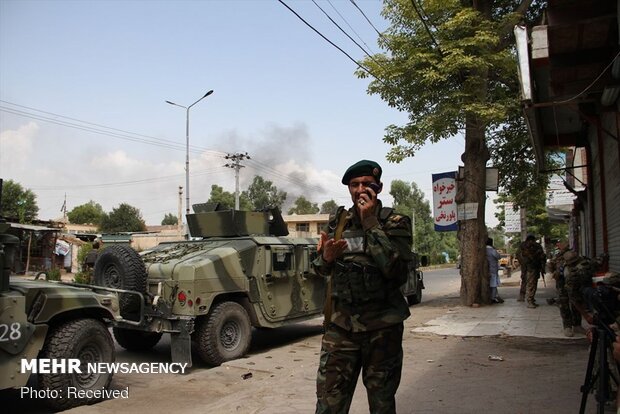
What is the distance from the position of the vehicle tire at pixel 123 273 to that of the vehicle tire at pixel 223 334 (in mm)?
870

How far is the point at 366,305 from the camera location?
9.77 feet

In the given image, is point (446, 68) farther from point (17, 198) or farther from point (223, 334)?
point (17, 198)

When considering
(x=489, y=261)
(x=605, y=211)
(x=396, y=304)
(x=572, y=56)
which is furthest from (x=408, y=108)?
(x=396, y=304)

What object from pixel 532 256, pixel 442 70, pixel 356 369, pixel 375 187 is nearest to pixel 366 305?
pixel 356 369

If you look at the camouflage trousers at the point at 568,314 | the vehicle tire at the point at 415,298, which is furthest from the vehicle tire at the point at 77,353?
the vehicle tire at the point at 415,298

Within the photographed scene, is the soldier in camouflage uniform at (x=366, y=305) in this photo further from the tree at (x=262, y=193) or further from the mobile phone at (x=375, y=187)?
the tree at (x=262, y=193)

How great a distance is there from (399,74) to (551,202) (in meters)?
11.4

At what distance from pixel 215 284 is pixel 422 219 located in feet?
205

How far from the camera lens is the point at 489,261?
12.5 metres

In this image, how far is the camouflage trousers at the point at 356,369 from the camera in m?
2.90

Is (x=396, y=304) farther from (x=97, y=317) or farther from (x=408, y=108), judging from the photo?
(x=408, y=108)

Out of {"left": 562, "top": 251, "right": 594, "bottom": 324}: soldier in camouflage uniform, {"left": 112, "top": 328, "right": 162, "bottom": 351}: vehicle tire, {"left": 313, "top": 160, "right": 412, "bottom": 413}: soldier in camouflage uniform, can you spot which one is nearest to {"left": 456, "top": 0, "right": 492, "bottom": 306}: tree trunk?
{"left": 562, "top": 251, "right": 594, "bottom": 324}: soldier in camouflage uniform

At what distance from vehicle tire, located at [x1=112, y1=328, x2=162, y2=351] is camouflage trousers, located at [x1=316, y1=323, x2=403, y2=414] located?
212 inches
